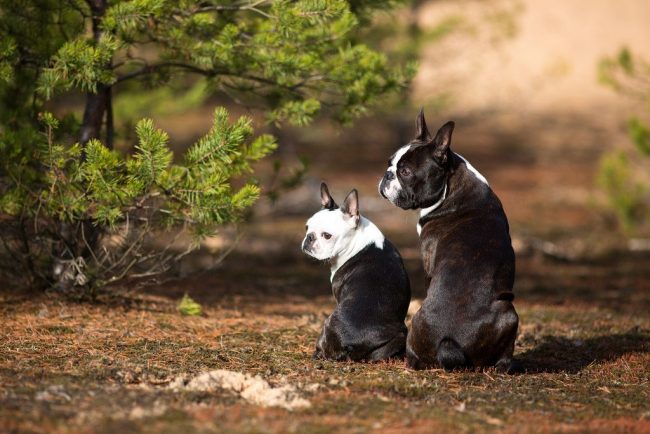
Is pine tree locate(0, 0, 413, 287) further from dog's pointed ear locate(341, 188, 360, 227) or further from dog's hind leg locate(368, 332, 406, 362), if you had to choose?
dog's hind leg locate(368, 332, 406, 362)

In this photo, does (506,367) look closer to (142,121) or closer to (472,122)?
(142,121)

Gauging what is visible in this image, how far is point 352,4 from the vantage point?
10.1m

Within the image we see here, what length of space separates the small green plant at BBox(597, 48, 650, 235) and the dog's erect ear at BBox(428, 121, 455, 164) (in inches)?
353

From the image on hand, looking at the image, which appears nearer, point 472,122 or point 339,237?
point 339,237

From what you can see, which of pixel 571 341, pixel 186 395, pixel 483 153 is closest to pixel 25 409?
pixel 186 395

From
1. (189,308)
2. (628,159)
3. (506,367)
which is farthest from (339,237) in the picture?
(628,159)

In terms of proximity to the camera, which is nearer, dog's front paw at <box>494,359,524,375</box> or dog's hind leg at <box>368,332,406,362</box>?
dog's front paw at <box>494,359,524,375</box>

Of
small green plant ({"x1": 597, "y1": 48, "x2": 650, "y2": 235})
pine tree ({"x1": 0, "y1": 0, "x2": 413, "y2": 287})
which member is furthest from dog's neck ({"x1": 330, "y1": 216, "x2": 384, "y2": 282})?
small green plant ({"x1": 597, "y1": 48, "x2": 650, "y2": 235})

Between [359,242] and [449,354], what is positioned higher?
[359,242]

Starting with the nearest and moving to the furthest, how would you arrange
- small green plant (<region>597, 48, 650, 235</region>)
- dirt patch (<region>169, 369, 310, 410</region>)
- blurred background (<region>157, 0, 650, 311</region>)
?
dirt patch (<region>169, 369, 310, 410</region>) < small green plant (<region>597, 48, 650, 235</region>) < blurred background (<region>157, 0, 650, 311</region>)

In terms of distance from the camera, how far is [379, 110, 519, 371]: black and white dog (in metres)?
6.93

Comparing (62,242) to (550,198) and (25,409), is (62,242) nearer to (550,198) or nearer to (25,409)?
(25,409)

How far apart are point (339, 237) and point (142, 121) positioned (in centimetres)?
201

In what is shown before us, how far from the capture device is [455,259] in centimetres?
703
